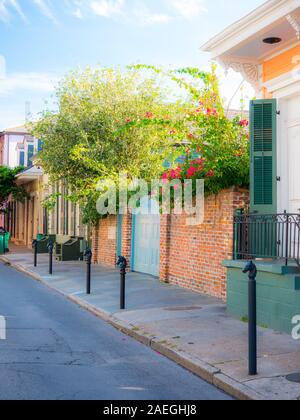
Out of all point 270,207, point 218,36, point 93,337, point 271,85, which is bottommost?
point 93,337

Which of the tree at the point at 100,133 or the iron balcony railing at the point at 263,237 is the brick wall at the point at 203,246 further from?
the tree at the point at 100,133

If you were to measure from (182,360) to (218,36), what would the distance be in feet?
20.3

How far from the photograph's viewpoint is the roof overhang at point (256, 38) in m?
9.08

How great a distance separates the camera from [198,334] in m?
8.40

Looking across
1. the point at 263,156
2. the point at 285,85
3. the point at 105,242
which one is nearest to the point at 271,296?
the point at 263,156

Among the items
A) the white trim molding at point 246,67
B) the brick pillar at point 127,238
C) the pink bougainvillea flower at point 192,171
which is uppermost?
the white trim molding at point 246,67

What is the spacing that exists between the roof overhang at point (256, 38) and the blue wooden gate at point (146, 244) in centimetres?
574

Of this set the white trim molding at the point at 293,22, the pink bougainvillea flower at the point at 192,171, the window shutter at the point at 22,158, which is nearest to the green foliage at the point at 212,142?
the pink bougainvillea flower at the point at 192,171

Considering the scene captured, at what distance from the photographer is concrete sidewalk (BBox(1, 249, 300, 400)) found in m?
6.06

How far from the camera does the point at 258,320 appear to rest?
30.5 feet

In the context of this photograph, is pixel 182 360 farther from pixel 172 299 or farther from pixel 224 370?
pixel 172 299

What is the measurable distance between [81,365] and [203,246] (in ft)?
19.8

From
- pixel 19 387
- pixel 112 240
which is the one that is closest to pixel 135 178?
pixel 112 240

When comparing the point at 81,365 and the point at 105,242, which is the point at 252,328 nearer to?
the point at 81,365
